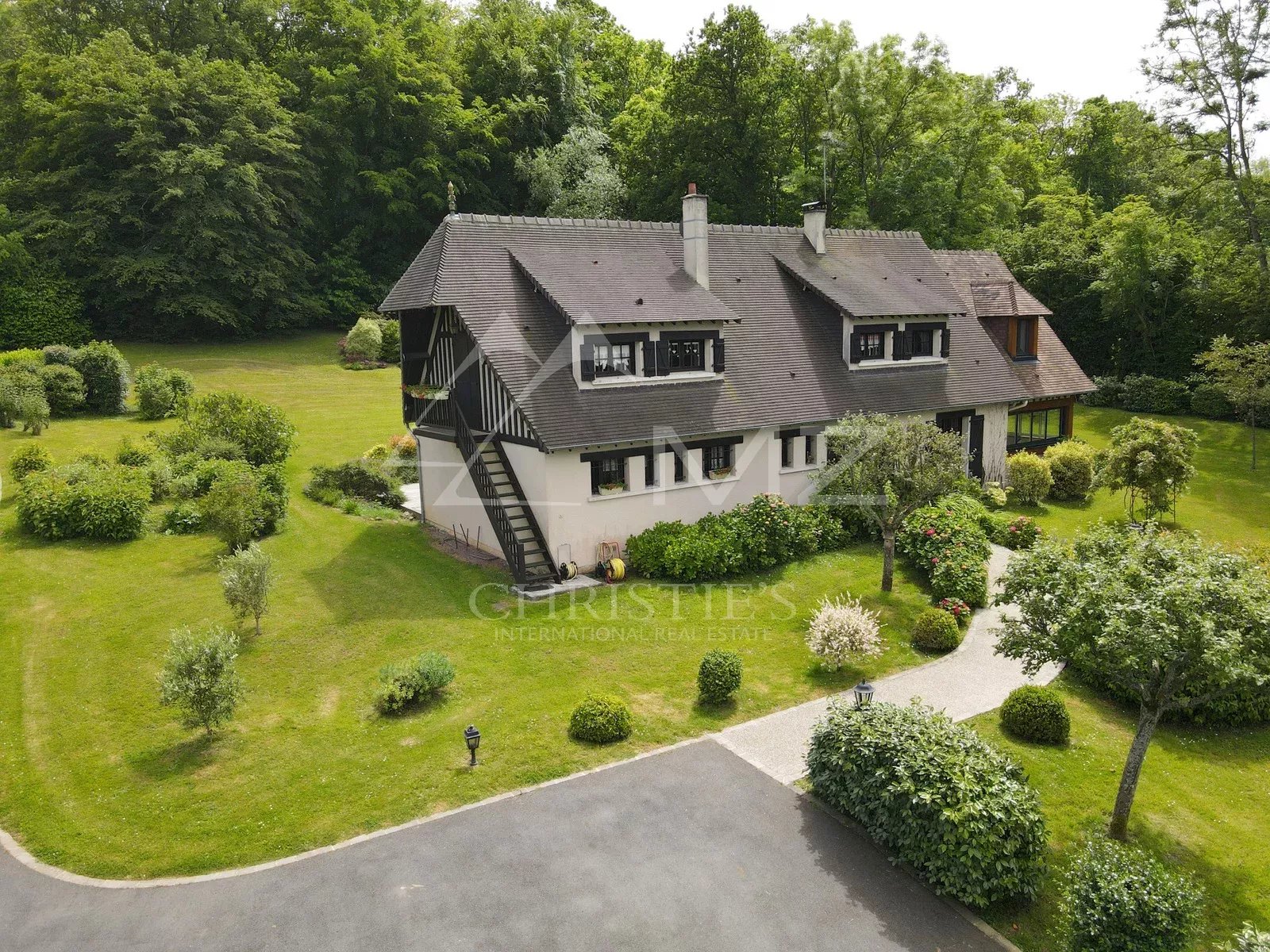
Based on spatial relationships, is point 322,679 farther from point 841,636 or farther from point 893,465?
point 893,465

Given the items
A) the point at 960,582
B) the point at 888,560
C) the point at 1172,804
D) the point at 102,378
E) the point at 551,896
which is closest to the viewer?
the point at 551,896

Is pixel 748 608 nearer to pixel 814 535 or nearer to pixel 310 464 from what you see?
pixel 814 535

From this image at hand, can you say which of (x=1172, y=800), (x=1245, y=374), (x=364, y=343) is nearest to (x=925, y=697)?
(x=1172, y=800)

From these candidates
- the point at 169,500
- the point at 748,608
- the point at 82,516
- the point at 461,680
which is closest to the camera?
the point at 461,680

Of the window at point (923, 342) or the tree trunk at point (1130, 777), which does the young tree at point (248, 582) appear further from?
the window at point (923, 342)

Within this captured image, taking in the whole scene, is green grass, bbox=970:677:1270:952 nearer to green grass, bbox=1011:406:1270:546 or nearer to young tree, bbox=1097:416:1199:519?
green grass, bbox=1011:406:1270:546

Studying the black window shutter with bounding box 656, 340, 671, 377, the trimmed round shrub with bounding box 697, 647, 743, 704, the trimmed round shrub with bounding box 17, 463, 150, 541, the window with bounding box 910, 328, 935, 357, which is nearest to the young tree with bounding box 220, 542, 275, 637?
the trimmed round shrub with bounding box 17, 463, 150, 541

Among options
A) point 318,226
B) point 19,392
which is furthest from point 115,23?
point 19,392
